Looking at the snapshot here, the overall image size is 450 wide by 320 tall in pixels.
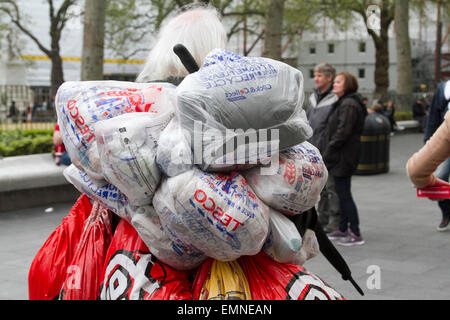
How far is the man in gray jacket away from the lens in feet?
23.0

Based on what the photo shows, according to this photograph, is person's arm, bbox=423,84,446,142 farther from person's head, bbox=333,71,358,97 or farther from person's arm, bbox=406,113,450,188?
person's arm, bbox=406,113,450,188

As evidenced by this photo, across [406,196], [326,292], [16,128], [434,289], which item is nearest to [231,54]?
[326,292]

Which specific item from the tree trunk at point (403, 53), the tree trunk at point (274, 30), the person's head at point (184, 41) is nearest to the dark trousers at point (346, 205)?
the person's head at point (184, 41)

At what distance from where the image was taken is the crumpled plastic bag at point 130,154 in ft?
5.80

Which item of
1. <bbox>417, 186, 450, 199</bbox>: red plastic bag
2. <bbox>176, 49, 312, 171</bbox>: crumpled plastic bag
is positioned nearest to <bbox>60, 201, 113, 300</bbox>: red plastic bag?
<bbox>176, 49, 312, 171</bbox>: crumpled plastic bag

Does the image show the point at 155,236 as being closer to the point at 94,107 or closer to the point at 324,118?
the point at 94,107

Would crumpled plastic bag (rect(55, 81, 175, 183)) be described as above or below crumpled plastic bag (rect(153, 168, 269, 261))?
above

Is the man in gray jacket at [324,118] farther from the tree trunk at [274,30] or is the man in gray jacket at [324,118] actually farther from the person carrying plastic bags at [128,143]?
the tree trunk at [274,30]

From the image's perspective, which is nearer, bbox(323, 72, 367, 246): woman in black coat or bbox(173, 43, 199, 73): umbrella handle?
bbox(173, 43, 199, 73): umbrella handle

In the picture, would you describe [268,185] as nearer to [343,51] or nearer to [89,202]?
[89,202]

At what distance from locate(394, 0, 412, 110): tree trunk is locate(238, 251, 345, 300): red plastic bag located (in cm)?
2359

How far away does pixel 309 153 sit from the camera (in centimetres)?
196

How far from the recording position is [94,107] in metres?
1.92

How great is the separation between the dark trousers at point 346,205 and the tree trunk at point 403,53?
1872 centimetres
